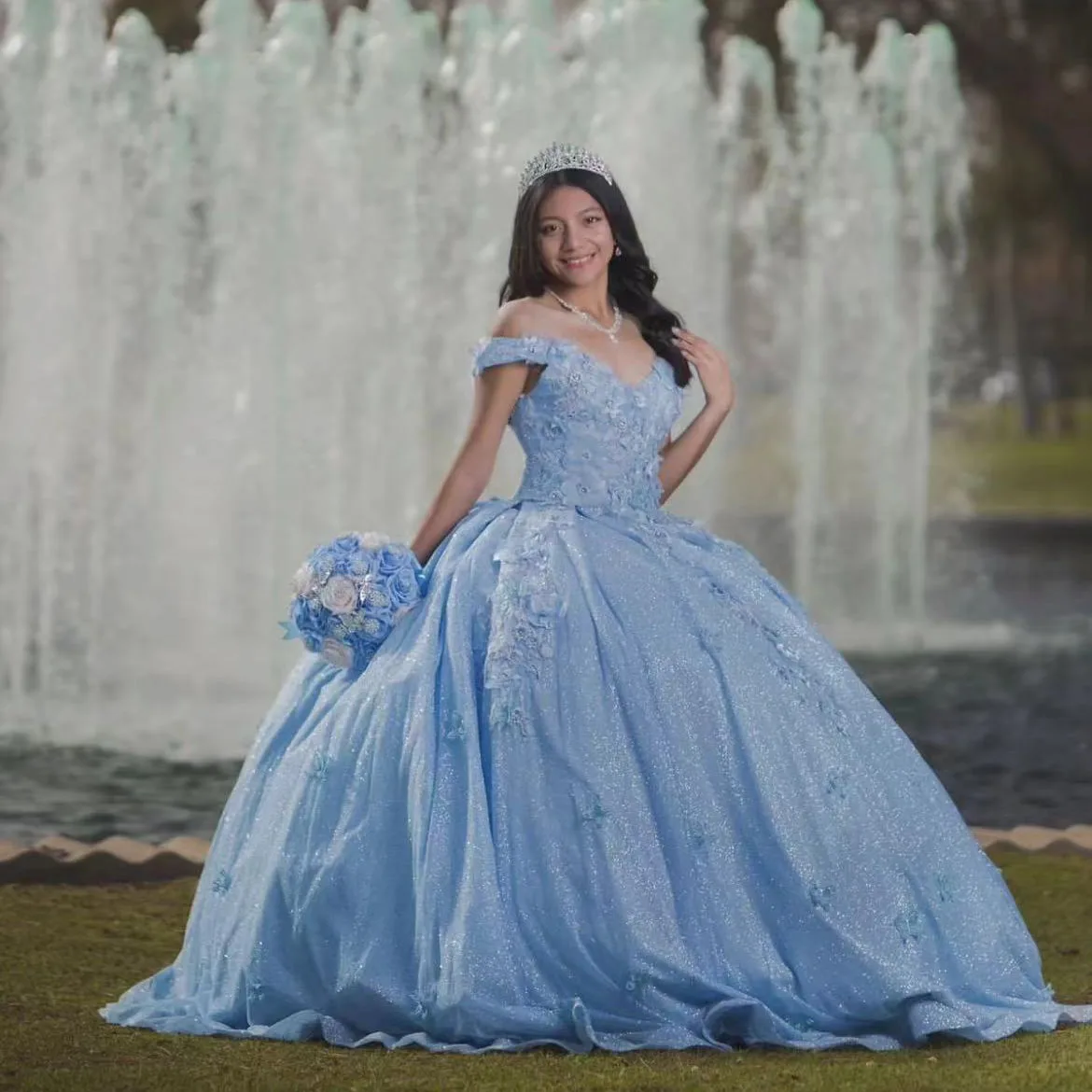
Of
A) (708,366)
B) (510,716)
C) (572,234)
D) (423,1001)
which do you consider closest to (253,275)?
(708,366)

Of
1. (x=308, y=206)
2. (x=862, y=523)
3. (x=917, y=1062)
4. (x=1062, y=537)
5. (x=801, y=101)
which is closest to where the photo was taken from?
(x=917, y=1062)

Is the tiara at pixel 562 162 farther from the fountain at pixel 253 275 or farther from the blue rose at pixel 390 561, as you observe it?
the fountain at pixel 253 275

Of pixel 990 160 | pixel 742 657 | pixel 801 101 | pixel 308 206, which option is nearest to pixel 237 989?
pixel 742 657

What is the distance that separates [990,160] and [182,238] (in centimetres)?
655

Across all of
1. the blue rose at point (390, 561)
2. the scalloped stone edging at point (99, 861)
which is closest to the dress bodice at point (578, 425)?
the blue rose at point (390, 561)

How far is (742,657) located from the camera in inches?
161

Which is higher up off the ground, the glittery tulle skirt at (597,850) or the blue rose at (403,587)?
the blue rose at (403,587)

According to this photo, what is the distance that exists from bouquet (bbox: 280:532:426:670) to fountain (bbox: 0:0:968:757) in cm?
590

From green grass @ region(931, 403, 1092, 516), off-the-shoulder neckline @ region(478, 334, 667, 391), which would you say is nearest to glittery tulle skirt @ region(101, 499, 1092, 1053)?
off-the-shoulder neckline @ region(478, 334, 667, 391)

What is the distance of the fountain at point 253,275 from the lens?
35.9 ft

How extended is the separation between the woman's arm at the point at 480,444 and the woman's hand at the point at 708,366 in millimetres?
412

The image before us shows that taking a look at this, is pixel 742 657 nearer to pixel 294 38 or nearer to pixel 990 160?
pixel 294 38

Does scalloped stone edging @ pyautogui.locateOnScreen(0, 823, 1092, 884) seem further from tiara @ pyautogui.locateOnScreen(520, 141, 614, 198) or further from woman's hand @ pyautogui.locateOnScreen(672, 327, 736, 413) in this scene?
tiara @ pyautogui.locateOnScreen(520, 141, 614, 198)

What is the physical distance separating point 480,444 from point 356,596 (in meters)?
0.43
